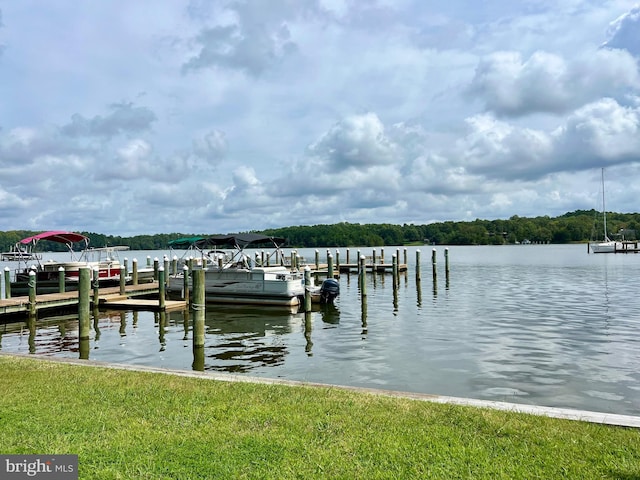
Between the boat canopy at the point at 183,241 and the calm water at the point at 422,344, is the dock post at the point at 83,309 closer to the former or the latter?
the calm water at the point at 422,344

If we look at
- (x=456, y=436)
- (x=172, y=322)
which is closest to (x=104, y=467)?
(x=456, y=436)

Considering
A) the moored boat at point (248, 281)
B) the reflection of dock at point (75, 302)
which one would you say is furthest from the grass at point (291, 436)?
the moored boat at point (248, 281)

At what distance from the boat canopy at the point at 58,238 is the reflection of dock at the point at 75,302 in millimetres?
7087

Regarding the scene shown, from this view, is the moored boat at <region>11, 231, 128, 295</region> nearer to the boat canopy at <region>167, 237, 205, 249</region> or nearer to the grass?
the boat canopy at <region>167, 237, 205, 249</region>

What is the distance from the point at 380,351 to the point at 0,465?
11241 millimetres

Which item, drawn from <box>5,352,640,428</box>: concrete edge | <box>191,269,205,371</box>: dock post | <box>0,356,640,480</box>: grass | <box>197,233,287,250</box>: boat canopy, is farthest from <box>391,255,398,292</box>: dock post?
<box>0,356,640,480</box>: grass

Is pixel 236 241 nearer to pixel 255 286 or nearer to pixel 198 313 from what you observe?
pixel 255 286

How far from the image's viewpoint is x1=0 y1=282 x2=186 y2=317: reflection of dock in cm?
2064

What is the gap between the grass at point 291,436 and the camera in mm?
4867

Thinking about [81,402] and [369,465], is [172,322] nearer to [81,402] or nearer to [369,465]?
[81,402]

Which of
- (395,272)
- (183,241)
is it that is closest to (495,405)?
(183,241)

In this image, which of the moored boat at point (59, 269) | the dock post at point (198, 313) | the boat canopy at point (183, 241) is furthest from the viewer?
the moored boat at point (59, 269)

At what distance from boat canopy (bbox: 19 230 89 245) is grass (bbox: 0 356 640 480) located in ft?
87.8

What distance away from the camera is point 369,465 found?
496cm
